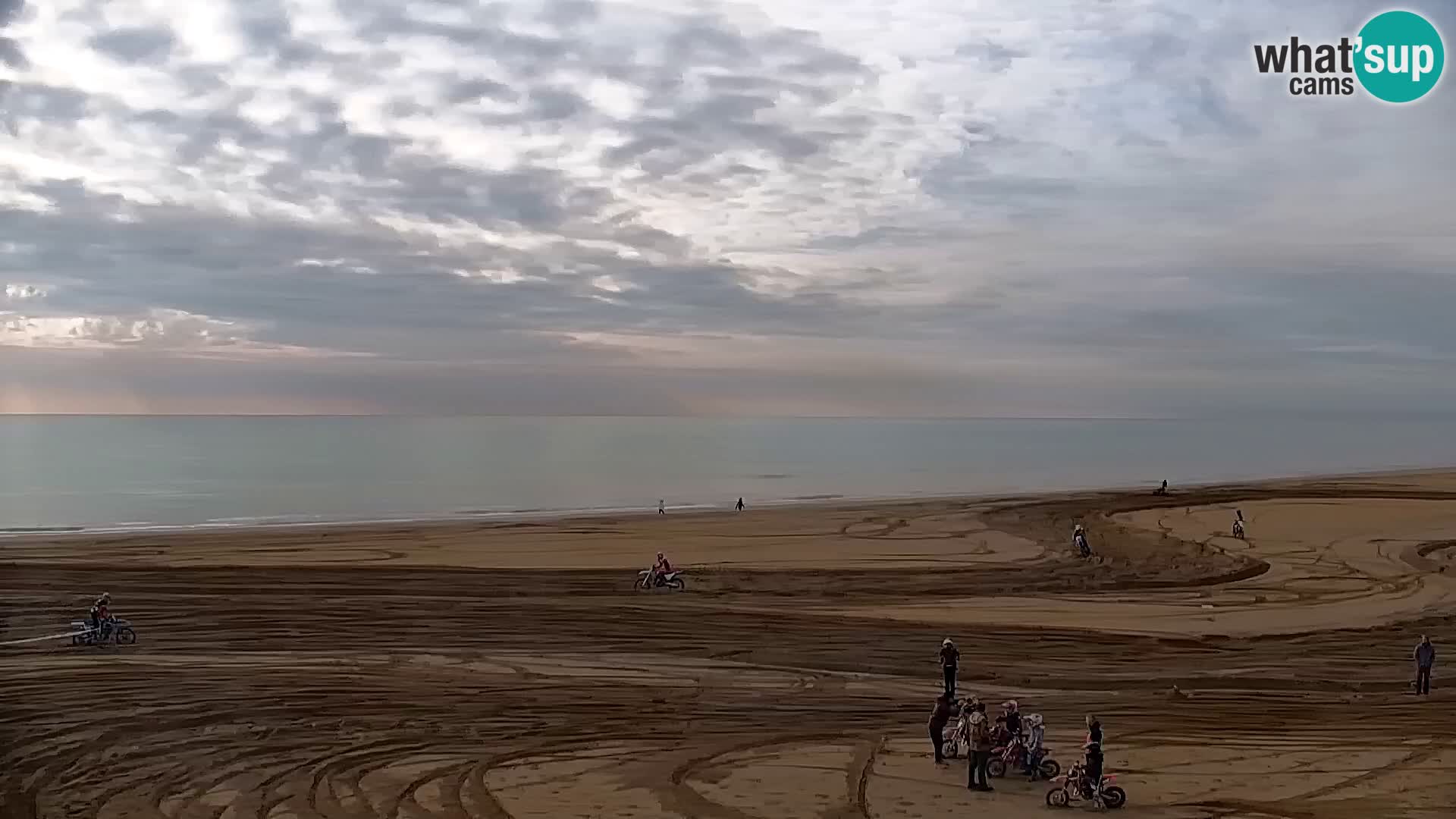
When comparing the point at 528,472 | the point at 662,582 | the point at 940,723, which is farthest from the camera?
the point at 528,472

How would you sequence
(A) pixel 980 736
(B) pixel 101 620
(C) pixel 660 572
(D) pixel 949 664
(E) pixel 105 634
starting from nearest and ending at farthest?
(A) pixel 980 736 → (D) pixel 949 664 → (E) pixel 105 634 → (B) pixel 101 620 → (C) pixel 660 572

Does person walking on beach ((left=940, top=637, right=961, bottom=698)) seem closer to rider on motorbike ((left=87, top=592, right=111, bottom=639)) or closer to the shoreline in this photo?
rider on motorbike ((left=87, top=592, right=111, bottom=639))

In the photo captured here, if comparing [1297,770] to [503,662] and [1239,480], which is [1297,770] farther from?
[1239,480]

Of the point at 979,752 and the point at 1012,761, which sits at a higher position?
the point at 979,752

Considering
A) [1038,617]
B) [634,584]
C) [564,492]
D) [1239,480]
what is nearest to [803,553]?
[634,584]

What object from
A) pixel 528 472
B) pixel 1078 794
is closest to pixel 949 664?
pixel 1078 794

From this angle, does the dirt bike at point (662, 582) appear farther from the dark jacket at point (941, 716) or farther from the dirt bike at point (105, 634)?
the dark jacket at point (941, 716)

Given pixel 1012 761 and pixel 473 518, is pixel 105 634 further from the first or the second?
pixel 473 518

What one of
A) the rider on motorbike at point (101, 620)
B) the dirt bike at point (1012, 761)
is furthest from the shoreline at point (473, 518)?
the dirt bike at point (1012, 761)
